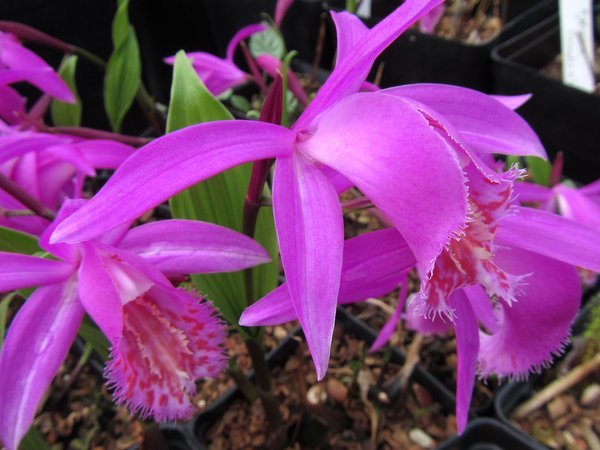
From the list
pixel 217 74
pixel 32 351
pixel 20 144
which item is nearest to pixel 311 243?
pixel 32 351

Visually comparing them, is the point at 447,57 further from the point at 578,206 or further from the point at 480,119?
the point at 480,119

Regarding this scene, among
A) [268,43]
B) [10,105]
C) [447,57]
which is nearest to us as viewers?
[10,105]

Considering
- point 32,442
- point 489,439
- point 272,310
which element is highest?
point 272,310

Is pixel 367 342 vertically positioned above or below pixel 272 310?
below

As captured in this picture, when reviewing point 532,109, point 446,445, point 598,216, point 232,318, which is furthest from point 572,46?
point 232,318

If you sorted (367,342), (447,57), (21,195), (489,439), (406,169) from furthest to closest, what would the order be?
(447,57) < (367,342) < (489,439) < (21,195) < (406,169)

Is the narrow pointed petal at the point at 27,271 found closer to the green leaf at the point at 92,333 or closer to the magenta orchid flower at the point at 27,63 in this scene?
the green leaf at the point at 92,333
